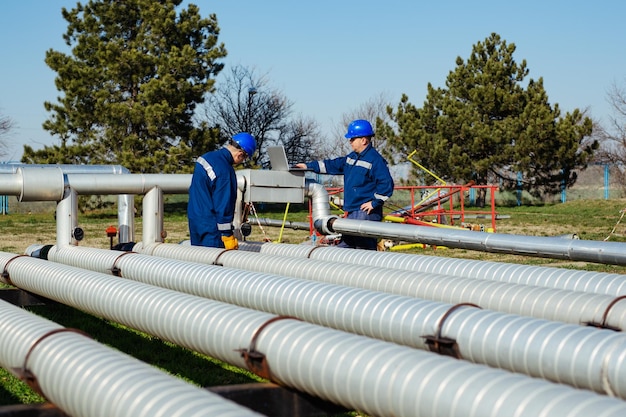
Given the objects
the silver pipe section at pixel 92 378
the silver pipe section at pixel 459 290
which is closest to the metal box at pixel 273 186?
the silver pipe section at pixel 459 290

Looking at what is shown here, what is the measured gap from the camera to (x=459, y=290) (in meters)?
4.79

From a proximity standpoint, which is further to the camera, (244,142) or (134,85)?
(134,85)

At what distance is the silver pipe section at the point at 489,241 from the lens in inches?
229

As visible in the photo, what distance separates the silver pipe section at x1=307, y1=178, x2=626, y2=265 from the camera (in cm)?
583

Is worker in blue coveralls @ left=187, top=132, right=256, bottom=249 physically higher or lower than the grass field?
higher

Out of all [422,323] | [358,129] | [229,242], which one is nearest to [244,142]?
[229,242]

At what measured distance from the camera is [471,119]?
3381 cm

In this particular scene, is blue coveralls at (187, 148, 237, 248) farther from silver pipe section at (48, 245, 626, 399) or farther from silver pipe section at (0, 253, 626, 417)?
silver pipe section at (0, 253, 626, 417)

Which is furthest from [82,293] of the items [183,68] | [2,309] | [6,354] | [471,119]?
[471,119]

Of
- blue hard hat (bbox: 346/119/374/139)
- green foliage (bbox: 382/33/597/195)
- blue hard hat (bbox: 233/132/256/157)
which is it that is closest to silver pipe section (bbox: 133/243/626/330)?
blue hard hat (bbox: 233/132/256/157)

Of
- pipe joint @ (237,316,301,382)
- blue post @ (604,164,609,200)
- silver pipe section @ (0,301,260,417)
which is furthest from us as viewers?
blue post @ (604,164,609,200)

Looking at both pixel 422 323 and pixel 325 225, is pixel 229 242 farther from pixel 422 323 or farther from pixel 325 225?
pixel 422 323

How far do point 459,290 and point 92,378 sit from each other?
7.87ft

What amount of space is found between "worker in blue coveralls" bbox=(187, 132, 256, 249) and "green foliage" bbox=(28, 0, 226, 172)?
19.0 meters
